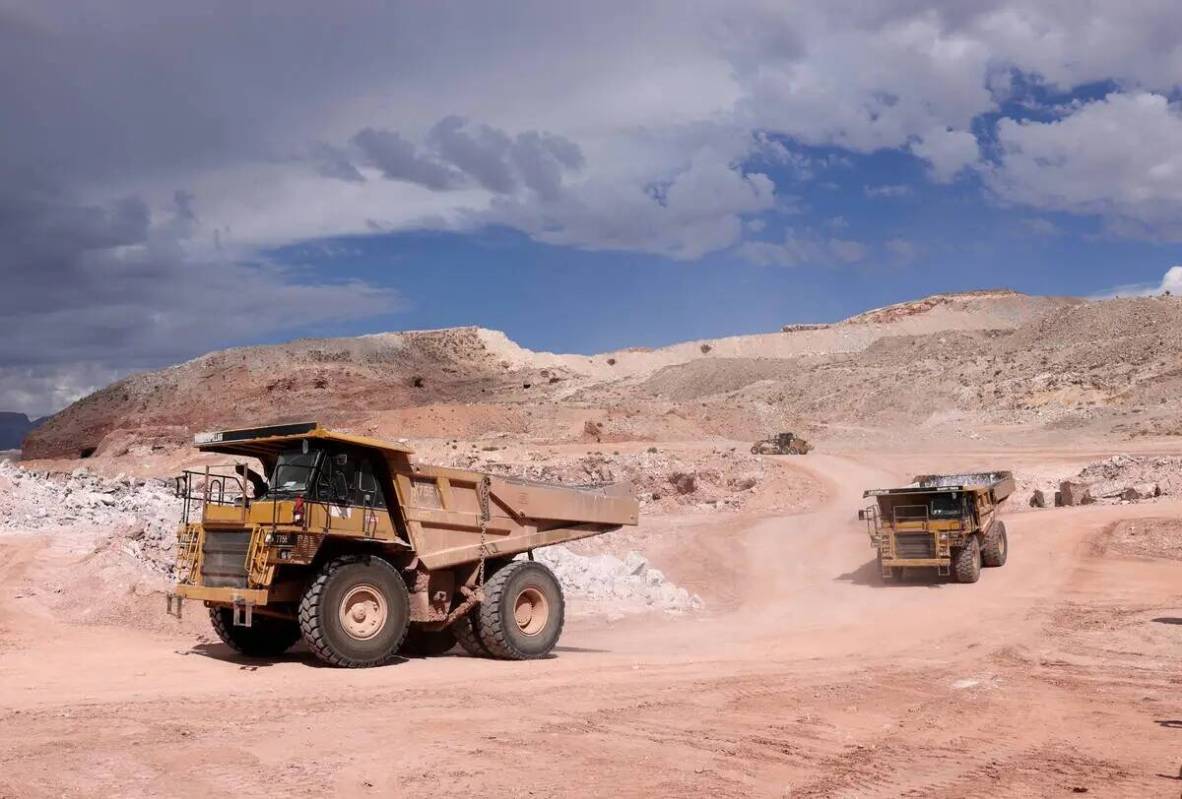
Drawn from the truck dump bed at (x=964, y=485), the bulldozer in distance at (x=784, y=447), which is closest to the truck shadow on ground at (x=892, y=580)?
the truck dump bed at (x=964, y=485)

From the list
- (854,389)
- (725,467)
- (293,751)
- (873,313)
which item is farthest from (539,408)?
(873,313)

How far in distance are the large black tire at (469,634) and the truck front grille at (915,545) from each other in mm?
10779

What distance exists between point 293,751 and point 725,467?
30525 millimetres

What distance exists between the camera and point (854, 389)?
7231 centimetres

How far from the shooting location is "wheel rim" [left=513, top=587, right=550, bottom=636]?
1262 cm

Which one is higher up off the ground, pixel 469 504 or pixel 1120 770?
pixel 469 504

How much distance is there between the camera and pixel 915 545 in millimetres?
20344

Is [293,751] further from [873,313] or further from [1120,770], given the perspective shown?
[873,313]

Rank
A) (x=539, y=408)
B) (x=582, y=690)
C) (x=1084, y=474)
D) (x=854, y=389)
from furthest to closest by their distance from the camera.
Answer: (x=854, y=389)
(x=539, y=408)
(x=1084, y=474)
(x=582, y=690)

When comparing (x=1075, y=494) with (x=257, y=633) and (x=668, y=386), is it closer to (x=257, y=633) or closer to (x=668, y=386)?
(x=257, y=633)

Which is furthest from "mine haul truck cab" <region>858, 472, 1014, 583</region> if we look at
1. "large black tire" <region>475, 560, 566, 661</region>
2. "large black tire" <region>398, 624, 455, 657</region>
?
"large black tire" <region>398, 624, 455, 657</region>

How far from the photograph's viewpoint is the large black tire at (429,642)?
12.8m

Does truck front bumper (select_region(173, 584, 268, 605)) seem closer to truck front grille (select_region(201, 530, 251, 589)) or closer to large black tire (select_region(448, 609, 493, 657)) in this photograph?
truck front grille (select_region(201, 530, 251, 589))

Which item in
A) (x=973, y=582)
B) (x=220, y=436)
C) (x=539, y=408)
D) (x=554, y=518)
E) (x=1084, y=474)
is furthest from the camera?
(x=539, y=408)
